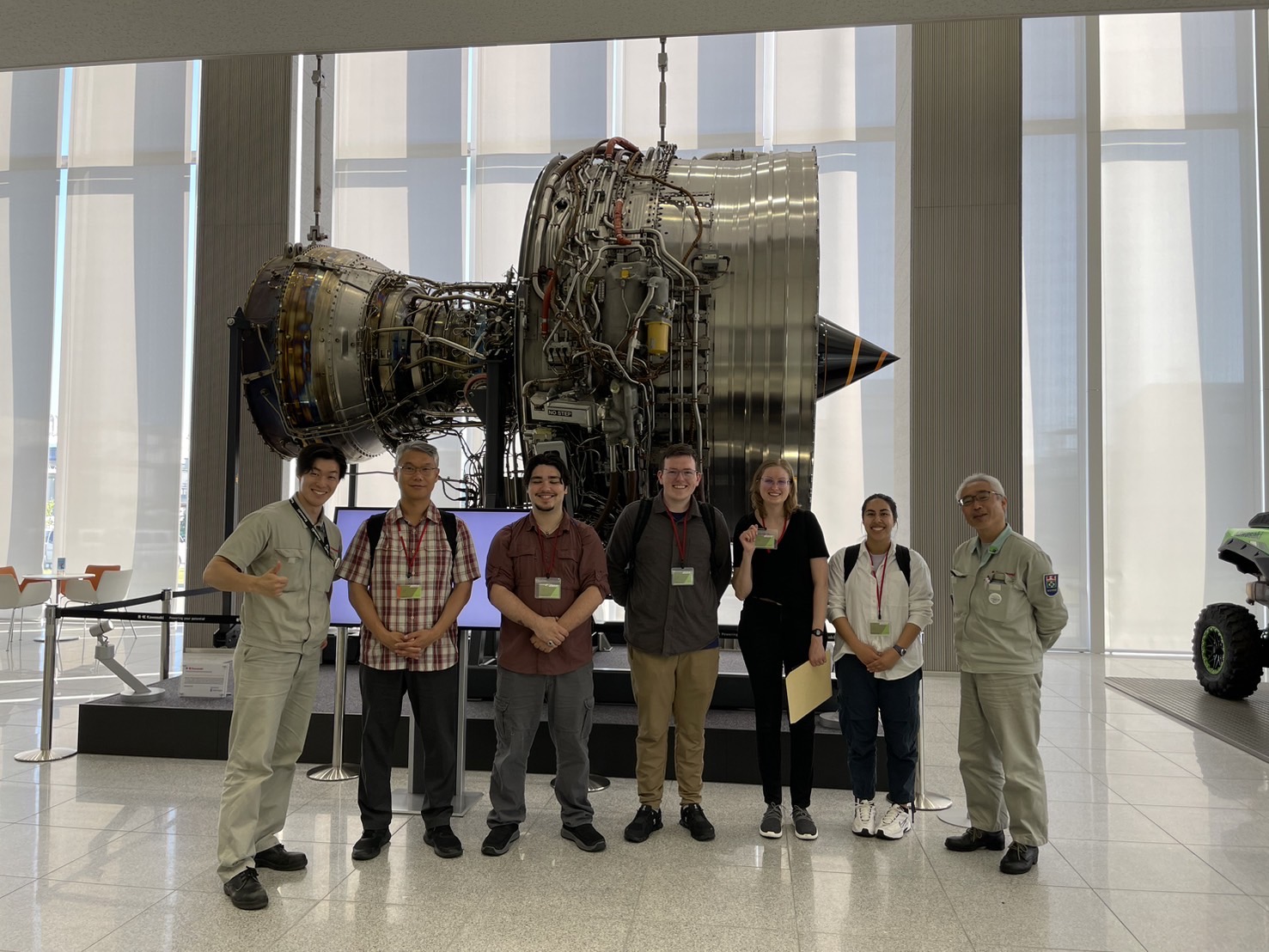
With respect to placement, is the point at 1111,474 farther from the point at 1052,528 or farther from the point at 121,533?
the point at 121,533

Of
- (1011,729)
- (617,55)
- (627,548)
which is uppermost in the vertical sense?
(617,55)

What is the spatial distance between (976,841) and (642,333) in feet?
9.22

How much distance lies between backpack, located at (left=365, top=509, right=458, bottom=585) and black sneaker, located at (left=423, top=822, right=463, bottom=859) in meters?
1.01

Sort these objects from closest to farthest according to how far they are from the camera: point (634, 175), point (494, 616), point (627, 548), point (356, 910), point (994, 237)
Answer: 1. point (356, 910)
2. point (627, 548)
3. point (494, 616)
4. point (634, 175)
5. point (994, 237)

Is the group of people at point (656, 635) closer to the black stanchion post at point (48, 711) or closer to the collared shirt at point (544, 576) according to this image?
the collared shirt at point (544, 576)

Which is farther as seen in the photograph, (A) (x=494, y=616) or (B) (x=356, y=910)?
(A) (x=494, y=616)

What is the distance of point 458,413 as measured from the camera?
19.0ft

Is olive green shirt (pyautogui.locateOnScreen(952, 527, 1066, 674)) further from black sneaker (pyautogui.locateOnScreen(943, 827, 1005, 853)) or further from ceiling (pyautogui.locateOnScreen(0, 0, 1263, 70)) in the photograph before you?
ceiling (pyautogui.locateOnScreen(0, 0, 1263, 70))

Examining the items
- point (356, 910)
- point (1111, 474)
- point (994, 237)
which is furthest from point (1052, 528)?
point (356, 910)

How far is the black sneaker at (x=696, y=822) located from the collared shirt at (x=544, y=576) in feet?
2.72

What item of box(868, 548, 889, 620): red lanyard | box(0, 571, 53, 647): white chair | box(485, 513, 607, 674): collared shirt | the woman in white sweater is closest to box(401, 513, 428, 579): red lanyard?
box(485, 513, 607, 674): collared shirt

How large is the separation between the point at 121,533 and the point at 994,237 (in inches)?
395

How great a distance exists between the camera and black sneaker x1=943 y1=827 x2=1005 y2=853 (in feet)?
12.6

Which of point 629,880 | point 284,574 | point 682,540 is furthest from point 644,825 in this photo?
point 284,574
